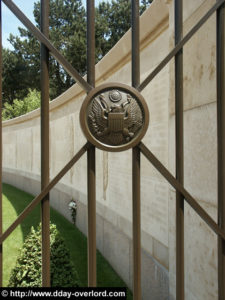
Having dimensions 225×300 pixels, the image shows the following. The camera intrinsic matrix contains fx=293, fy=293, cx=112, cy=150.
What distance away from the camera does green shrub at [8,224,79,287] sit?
3.92 metres

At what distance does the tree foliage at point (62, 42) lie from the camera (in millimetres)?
25309

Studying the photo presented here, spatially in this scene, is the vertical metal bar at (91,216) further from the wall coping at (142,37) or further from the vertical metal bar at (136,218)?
the wall coping at (142,37)

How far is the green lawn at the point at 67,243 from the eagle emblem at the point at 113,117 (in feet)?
15.4

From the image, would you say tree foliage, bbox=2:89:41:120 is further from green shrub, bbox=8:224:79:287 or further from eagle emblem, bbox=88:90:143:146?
eagle emblem, bbox=88:90:143:146

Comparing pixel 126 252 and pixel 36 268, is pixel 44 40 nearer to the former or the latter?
pixel 36 268

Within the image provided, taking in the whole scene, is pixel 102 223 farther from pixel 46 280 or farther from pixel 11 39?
pixel 11 39

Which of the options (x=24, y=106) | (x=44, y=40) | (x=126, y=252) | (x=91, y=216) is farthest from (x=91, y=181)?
(x=24, y=106)

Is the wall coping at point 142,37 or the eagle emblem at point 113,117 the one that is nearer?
the eagle emblem at point 113,117

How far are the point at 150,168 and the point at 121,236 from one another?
75.2 inches

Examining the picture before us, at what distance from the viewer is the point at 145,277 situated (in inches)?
168

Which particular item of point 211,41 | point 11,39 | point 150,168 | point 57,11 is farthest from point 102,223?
point 11,39

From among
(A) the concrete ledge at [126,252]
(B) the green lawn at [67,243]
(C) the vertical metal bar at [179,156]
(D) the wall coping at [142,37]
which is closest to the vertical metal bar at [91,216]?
(C) the vertical metal bar at [179,156]

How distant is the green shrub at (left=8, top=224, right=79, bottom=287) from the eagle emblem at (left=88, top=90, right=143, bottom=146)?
328 centimetres

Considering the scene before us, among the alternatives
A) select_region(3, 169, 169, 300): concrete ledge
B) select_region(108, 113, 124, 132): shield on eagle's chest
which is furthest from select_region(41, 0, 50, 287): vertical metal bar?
select_region(3, 169, 169, 300): concrete ledge
